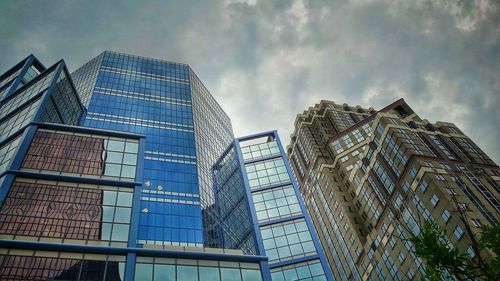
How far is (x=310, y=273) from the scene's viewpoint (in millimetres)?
52719

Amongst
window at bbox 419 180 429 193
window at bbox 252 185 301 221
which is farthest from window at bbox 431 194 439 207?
window at bbox 252 185 301 221

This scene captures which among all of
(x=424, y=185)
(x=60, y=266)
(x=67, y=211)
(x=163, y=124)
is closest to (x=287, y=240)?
(x=424, y=185)

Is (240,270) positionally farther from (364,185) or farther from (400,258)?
(364,185)

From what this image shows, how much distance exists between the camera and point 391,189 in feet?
220

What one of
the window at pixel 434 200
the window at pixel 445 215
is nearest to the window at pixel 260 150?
the window at pixel 434 200

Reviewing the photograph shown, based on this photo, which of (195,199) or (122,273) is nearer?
(122,273)

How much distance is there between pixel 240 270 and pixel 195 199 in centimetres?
3431

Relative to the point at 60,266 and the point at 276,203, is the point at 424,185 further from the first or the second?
the point at 60,266

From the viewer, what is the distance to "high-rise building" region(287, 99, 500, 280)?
53.6 meters

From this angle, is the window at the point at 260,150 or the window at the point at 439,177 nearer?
the window at the point at 439,177

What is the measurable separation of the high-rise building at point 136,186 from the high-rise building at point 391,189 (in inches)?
640

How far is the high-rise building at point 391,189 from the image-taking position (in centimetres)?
5362

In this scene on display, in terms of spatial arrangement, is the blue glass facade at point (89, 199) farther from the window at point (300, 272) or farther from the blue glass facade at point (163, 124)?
the window at point (300, 272)

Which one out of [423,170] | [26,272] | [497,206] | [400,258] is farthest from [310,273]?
[26,272]
